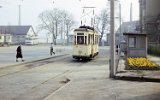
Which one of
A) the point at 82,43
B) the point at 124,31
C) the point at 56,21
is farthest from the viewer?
the point at 56,21

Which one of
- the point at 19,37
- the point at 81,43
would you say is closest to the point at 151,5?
the point at 81,43

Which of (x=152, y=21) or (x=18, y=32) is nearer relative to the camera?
(x=152, y=21)

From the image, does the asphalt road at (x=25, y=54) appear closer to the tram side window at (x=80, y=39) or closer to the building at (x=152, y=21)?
the tram side window at (x=80, y=39)

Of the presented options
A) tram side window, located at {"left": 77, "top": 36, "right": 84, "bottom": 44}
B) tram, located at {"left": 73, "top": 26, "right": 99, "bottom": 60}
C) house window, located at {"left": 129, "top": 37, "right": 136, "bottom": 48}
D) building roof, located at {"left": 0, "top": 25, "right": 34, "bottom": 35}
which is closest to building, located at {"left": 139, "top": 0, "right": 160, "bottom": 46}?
house window, located at {"left": 129, "top": 37, "right": 136, "bottom": 48}

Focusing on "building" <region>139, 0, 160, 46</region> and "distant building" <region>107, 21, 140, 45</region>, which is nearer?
"building" <region>139, 0, 160, 46</region>

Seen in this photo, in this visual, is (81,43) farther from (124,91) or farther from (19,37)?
(19,37)

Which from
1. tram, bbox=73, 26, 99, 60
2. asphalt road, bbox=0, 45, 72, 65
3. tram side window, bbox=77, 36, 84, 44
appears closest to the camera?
tram, bbox=73, 26, 99, 60

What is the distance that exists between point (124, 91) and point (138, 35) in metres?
27.2

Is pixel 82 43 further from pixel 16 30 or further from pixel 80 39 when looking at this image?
pixel 16 30

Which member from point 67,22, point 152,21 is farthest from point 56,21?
point 152,21

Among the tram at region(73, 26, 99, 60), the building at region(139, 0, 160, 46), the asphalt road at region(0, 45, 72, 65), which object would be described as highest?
the building at region(139, 0, 160, 46)

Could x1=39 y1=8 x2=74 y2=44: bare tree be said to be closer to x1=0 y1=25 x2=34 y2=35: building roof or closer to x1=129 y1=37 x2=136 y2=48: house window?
x1=0 y1=25 x2=34 y2=35: building roof

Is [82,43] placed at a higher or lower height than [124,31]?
lower

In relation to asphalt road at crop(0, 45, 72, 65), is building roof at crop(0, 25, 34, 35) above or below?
above
